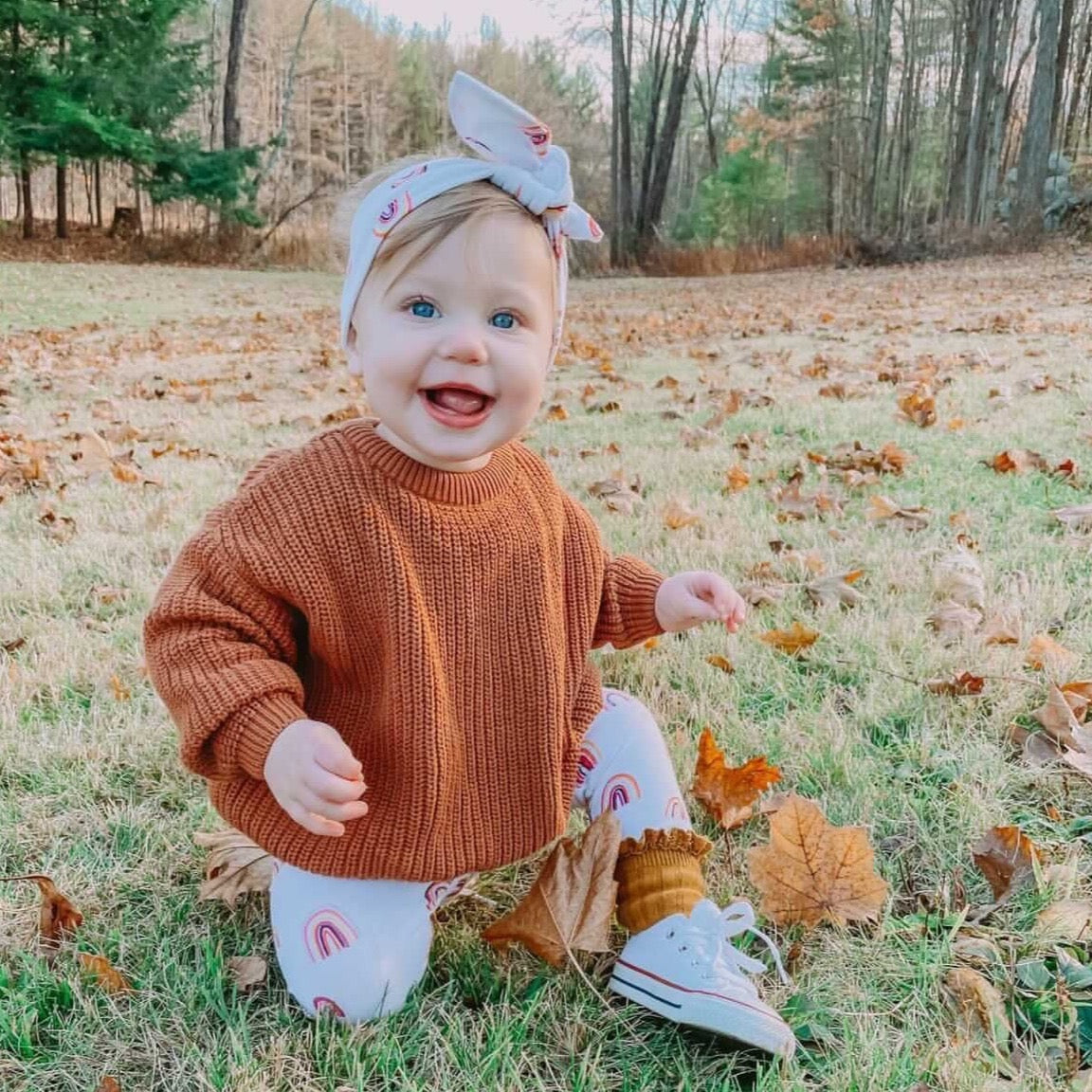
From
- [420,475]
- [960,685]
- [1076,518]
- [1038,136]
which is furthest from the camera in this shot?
[1038,136]

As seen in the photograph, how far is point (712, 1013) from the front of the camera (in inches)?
46.7

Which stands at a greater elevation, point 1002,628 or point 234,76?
point 234,76

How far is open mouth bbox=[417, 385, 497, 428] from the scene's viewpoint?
1.27m

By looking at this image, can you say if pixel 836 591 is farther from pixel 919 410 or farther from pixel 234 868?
pixel 919 410

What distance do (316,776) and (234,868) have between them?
47cm

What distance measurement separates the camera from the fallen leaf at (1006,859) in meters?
1.43

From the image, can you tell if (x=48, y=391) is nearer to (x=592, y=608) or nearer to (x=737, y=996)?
(x=592, y=608)

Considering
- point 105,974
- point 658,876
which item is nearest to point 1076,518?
point 658,876

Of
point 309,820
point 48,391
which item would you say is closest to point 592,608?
point 309,820

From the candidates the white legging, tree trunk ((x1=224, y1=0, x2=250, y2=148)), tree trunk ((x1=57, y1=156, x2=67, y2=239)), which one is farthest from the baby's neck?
tree trunk ((x1=224, y1=0, x2=250, y2=148))

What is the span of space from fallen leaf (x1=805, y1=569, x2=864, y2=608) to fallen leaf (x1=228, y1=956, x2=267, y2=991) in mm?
1582

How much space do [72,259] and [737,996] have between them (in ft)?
66.5

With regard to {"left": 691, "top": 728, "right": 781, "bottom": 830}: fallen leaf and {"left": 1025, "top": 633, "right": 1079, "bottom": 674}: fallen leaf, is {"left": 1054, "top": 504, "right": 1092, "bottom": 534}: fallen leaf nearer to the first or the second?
{"left": 1025, "top": 633, "right": 1079, "bottom": 674}: fallen leaf

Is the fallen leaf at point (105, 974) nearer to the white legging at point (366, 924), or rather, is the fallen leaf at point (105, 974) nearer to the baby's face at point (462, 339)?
the white legging at point (366, 924)
